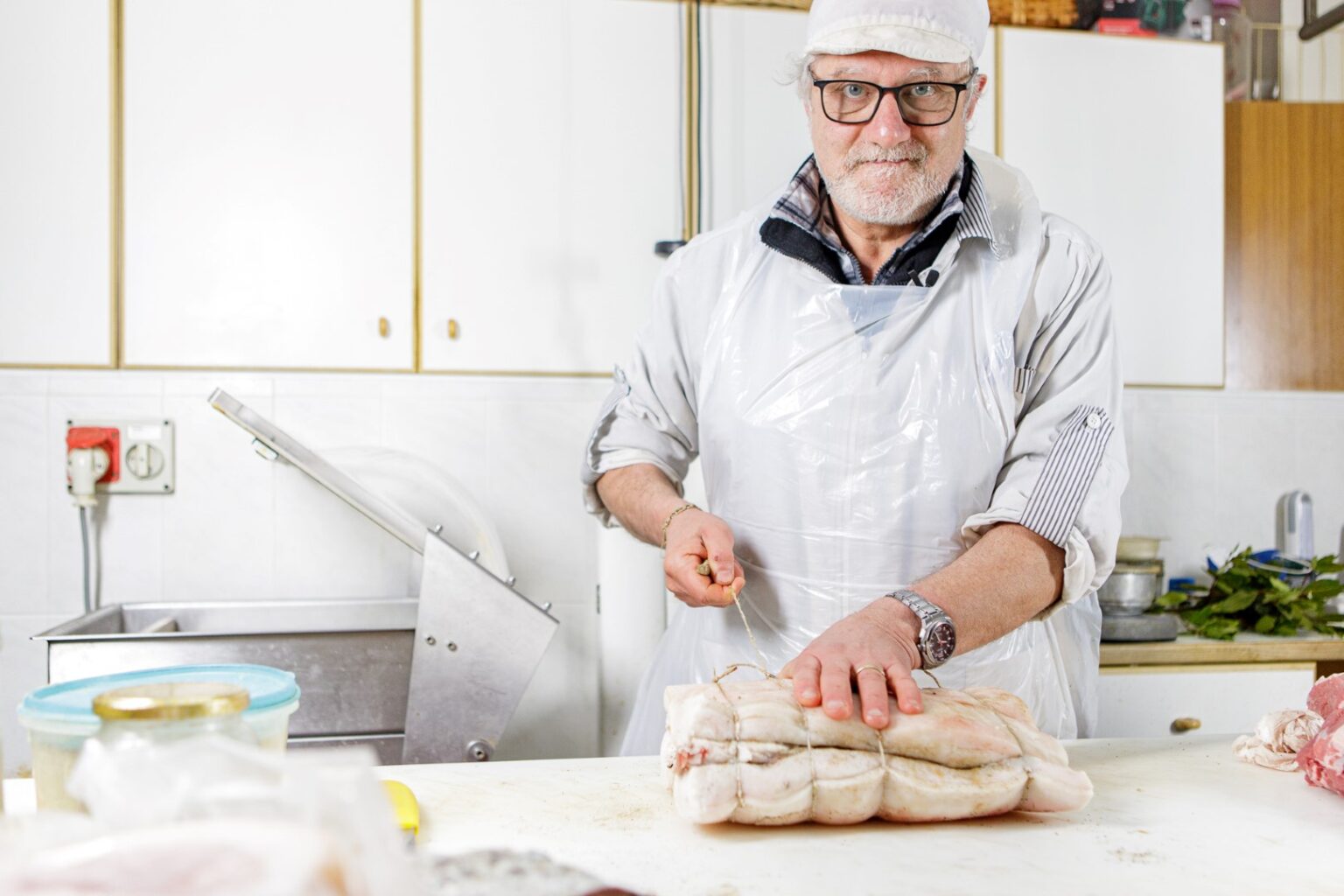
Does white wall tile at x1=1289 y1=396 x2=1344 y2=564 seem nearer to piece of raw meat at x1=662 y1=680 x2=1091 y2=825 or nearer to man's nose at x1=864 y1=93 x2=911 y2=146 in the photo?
man's nose at x1=864 y1=93 x2=911 y2=146

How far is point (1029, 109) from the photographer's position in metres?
2.27

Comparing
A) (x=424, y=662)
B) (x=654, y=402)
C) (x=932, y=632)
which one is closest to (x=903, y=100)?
(x=654, y=402)

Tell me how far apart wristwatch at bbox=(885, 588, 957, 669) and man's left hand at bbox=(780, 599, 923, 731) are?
16 mm

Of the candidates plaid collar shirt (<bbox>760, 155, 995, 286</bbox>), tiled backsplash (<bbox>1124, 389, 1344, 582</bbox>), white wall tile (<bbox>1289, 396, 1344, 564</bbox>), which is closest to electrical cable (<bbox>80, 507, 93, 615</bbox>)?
plaid collar shirt (<bbox>760, 155, 995, 286</bbox>)

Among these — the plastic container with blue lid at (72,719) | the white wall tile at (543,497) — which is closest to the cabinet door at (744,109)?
the white wall tile at (543,497)

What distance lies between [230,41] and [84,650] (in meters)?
1.17

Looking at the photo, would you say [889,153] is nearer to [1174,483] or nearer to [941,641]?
[941,641]

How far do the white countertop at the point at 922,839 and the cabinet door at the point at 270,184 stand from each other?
4.48 ft

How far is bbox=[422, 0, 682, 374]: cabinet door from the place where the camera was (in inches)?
82.7

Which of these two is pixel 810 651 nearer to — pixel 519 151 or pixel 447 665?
pixel 447 665

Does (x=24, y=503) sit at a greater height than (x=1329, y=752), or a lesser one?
greater

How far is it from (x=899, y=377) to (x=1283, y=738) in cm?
55

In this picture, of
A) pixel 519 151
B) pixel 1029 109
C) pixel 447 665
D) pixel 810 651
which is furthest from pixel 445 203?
pixel 810 651

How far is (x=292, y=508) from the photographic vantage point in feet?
7.06
